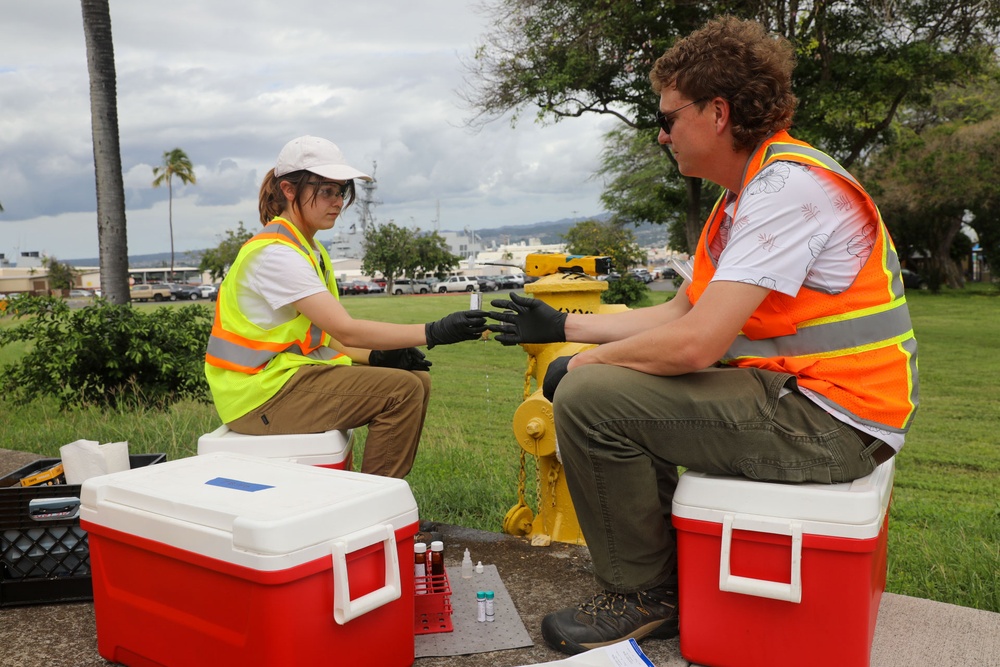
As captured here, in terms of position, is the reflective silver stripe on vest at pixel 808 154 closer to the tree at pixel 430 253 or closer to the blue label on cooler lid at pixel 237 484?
the blue label on cooler lid at pixel 237 484

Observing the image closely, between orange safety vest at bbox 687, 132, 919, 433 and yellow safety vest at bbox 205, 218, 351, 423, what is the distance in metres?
1.63

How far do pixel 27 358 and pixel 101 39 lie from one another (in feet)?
8.27

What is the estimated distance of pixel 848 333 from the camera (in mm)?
2137

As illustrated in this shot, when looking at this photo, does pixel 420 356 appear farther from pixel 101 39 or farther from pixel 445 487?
pixel 101 39

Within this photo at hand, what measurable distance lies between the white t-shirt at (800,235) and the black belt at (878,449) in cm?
2

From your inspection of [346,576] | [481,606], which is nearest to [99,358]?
[481,606]

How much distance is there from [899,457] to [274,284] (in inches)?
196

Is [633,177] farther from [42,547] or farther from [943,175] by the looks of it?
[42,547]

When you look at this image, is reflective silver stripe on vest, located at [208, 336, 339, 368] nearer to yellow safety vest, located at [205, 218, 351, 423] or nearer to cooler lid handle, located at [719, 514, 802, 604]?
yellow safety vest, located at [205, 218, 351, 423]

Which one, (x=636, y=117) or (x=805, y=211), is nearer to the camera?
(x=805, y=211)

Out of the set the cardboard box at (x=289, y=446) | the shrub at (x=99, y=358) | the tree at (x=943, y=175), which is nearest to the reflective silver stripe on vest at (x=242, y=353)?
the cardboard box at (x=289, y=446)

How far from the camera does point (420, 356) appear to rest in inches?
133

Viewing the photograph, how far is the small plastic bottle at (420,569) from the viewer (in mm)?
2594

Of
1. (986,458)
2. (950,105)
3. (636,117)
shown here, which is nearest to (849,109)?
(636,117)
